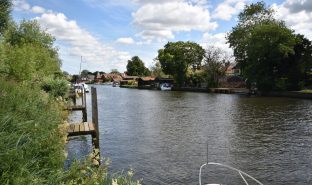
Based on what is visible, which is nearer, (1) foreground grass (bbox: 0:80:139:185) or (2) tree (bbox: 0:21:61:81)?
(1) foreground grass (bbox: 0:80:139:185)

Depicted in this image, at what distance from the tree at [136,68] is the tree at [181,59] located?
234 ft

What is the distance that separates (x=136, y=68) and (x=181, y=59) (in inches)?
3302

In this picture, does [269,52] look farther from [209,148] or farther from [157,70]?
[157,70]

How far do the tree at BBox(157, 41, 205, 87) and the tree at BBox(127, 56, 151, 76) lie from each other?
7137 centimetres

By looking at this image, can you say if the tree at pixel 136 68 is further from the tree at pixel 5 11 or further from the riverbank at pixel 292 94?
the tree at pixel 5 11

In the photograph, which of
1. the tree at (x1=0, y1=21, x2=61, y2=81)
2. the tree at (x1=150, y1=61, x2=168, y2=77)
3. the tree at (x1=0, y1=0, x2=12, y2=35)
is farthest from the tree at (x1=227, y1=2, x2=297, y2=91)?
the tree at (x1=150, y1=61, x2=168, y2=77)

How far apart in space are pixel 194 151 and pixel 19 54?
21.6 m

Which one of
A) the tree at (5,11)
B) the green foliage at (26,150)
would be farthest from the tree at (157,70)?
the green foliage at (26,150)

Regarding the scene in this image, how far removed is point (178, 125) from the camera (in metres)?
25.3

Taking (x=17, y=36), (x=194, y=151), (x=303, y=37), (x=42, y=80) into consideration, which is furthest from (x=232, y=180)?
(x=303, y=37)

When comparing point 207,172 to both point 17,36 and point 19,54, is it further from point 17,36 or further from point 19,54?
point 17,36

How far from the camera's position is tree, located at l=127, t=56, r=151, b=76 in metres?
185

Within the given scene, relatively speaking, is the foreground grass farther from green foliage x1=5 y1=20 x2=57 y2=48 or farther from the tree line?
the tree line

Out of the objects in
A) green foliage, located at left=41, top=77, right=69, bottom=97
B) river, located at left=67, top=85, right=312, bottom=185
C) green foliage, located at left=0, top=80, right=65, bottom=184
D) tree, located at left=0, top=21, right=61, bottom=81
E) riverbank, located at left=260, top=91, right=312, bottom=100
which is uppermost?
tree, located at left=0, top=21, right=61, bottom=81
